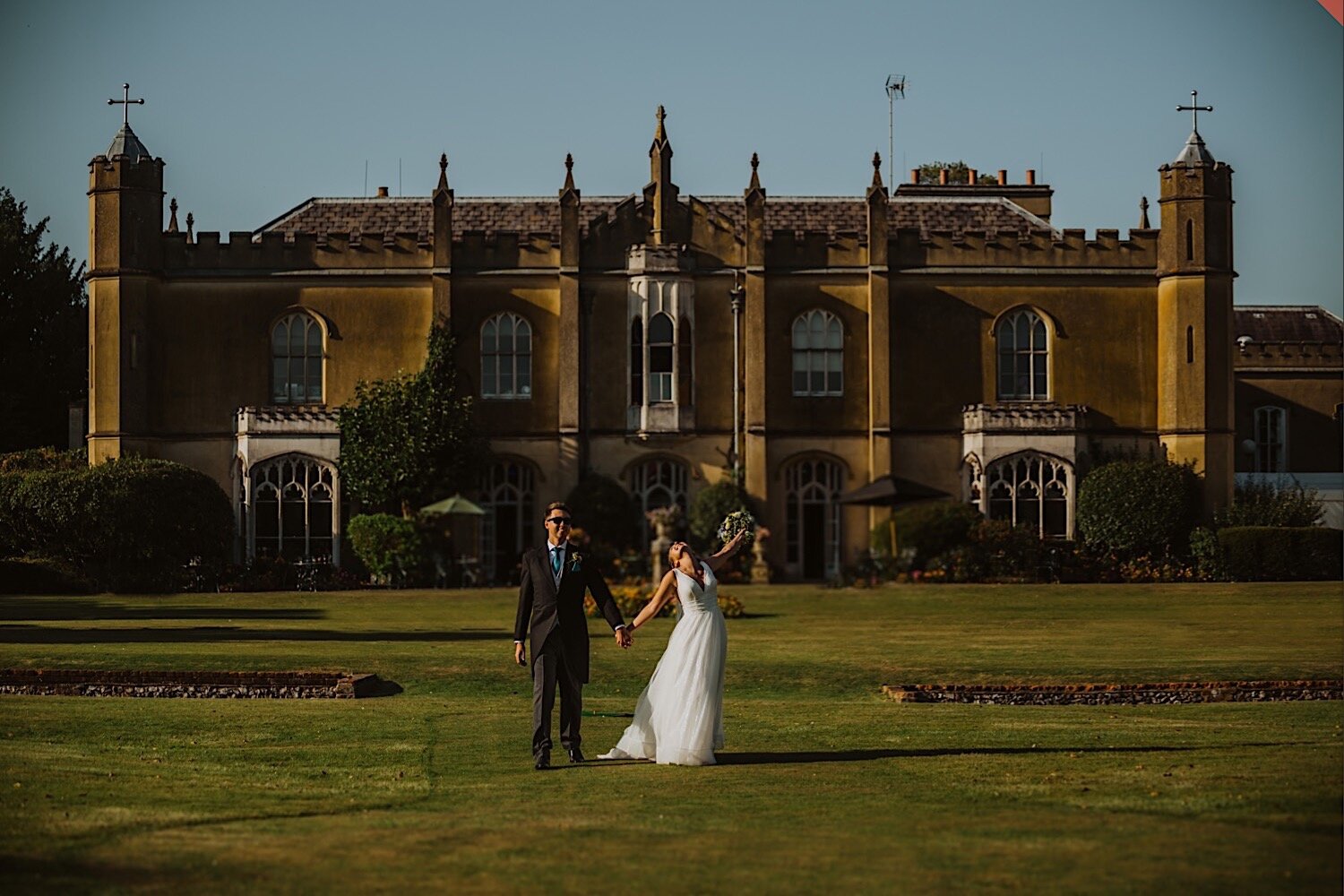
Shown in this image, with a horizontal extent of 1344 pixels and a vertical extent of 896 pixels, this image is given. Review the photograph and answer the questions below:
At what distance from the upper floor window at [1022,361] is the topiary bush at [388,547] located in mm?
12830

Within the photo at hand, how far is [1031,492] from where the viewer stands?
1587 inches

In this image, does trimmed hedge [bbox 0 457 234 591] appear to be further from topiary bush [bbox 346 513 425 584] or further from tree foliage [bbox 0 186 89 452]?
tree foliage [bbox 0 186 89 452]

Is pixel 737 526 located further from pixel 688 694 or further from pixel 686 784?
pixel 686 784

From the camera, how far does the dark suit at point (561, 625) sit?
1368 cm

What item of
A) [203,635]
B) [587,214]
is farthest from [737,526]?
[587,214]

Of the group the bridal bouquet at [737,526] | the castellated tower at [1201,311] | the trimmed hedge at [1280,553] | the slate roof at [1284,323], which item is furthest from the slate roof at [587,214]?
the bridal bouquet at [737,526]

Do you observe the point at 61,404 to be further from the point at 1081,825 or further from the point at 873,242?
the point at 1081,825

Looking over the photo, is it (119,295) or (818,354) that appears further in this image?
(818,354)

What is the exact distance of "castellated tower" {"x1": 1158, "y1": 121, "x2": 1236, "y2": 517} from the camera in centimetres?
4044

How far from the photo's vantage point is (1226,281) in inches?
1599

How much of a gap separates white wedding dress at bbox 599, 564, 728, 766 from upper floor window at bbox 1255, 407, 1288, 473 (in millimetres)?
39329

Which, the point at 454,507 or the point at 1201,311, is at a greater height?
the point at 1201,311

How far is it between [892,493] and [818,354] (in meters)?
5.80

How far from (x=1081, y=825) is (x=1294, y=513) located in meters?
30.5
